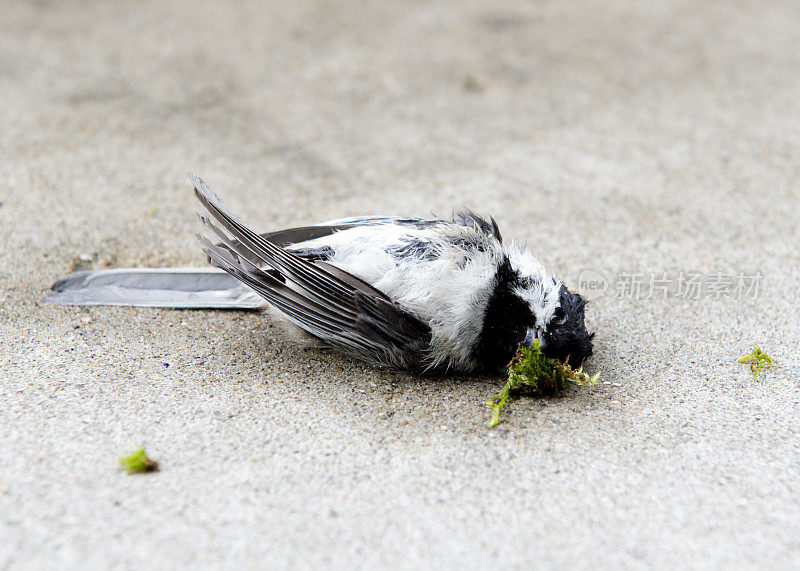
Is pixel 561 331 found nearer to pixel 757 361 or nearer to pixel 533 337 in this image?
pixel 533 337

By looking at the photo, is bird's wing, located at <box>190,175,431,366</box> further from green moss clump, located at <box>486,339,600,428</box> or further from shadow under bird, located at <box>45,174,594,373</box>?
green moss clump, located at <box>486,339,600,428</box>

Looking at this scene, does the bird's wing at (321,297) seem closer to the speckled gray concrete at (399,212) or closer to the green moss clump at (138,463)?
the speckled gray concrete at (399,212)

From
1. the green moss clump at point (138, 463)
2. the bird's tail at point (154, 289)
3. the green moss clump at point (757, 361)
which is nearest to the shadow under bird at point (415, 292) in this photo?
the bird's tail at point (154, 289)

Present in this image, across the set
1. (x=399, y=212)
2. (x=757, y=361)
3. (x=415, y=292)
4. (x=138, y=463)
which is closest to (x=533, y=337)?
(x=415, y=292)

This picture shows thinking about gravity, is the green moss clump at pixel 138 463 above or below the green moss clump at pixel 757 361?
below

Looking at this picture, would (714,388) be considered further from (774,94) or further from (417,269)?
(774,94)

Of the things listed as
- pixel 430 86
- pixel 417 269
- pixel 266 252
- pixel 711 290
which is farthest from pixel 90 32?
pixel 711 290
